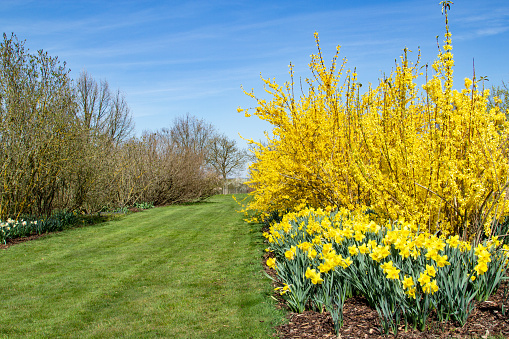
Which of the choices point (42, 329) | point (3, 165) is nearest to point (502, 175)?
point (42, 329)

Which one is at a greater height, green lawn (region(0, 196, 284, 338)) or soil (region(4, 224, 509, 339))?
soil (region(4, 224, 509, 339))

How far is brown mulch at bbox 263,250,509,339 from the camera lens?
3.02m

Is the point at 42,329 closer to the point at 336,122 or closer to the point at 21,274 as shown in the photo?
the point at 21,274

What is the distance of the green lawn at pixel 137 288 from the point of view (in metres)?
4.17

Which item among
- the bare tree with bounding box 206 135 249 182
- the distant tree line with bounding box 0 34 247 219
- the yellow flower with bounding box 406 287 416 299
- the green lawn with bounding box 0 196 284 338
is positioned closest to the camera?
the yellow flower with bounding box 406 287 416 299

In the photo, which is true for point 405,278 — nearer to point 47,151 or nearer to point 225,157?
point 47,151

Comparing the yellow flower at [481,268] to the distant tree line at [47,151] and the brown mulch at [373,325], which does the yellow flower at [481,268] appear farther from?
the distant tree line at [47,151]

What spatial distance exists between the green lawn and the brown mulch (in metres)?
0.32

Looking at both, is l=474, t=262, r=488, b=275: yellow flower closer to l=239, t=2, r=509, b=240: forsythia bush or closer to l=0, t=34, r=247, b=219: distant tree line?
l=239, t=2, r=509, b=240: forsythia bush

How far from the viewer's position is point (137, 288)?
19.2ft

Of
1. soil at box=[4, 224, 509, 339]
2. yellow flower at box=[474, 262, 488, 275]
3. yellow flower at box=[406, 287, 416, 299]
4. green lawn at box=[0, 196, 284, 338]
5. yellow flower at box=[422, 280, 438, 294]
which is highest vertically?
yellow flower at box=[474, 262, 488, 275]

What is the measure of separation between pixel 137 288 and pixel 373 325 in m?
3.71

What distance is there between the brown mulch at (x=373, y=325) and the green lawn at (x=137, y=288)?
317 millimetres

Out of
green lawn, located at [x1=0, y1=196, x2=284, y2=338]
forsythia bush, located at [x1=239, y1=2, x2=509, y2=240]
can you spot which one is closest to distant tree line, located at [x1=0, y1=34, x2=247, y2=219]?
green lawn, located at [x1=0, y1=196, x2=284, y2=338]
